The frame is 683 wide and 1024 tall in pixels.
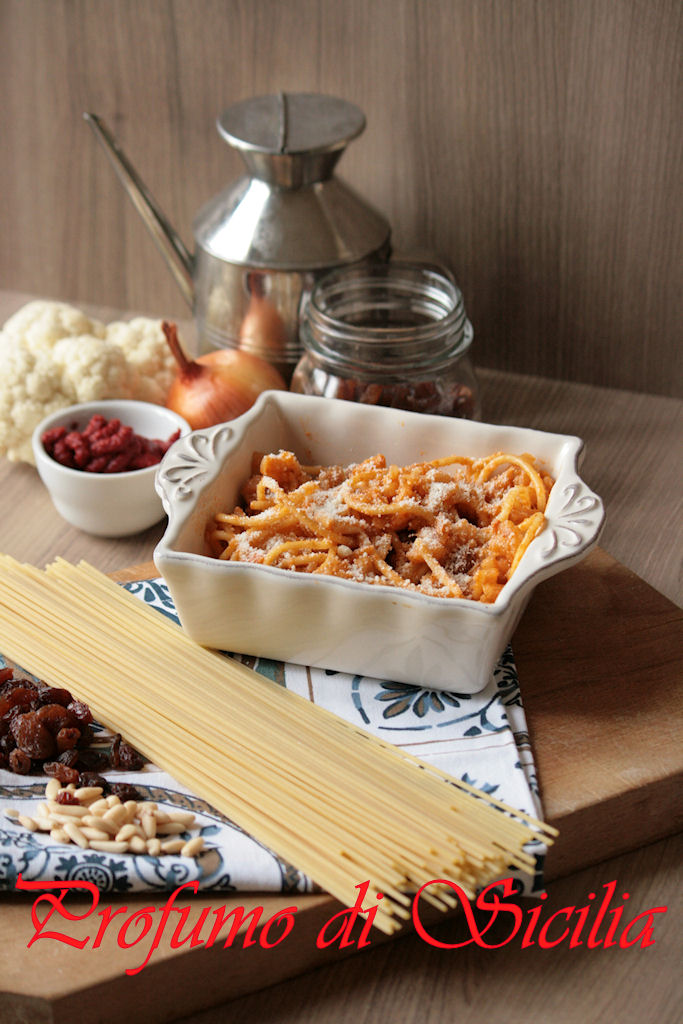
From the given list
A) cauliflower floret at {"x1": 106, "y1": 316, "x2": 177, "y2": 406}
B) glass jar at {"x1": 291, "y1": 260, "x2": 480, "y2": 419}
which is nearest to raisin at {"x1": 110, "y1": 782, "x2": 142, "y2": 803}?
glass jar at {"x1": 291, "y1": 260, "x2": 480, "y2": 419}

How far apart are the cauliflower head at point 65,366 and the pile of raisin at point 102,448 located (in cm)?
12

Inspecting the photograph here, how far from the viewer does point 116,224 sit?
2.00 m

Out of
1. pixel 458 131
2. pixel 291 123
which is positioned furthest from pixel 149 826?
pixel 458 131

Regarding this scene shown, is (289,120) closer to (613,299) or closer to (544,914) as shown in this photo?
(613,299)

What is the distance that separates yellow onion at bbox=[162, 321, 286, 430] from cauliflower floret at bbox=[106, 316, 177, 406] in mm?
84

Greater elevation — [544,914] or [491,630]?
[491,630]

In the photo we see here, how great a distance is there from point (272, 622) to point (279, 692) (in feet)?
0.24

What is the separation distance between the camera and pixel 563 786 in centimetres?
101

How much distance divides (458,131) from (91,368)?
684 millimetres

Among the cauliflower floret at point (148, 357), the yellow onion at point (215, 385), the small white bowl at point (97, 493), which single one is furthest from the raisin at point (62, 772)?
the cauliflower floret at point (148, 357)

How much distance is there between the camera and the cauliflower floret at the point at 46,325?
1.66 meters

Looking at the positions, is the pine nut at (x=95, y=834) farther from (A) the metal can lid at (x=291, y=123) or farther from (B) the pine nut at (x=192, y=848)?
(A) the metal can lid at (x=291, y=123)

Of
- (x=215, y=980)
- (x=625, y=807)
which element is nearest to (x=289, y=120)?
(x=625, y=807)

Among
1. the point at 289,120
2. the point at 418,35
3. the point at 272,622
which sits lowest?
the point at 272,622
